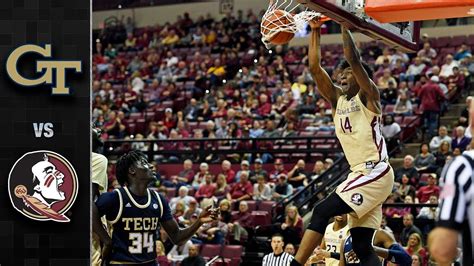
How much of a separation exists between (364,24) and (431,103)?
34.9 ft

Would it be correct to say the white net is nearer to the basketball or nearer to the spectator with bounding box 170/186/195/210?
the basketball

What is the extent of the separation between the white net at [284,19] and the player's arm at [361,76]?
488 mm

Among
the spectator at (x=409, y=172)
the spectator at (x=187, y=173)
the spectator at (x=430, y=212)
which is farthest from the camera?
the spectator at (x=187, y=173)

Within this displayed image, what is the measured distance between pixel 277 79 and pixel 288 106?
91.6 inches

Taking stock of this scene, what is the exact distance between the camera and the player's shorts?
744 centimetres

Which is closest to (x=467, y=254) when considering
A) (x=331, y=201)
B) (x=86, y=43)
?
(x=331, y=201)

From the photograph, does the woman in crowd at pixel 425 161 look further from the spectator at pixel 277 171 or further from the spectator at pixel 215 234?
the spectator at pixel 215 234

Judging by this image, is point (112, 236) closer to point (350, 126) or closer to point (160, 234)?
point (350, 126)

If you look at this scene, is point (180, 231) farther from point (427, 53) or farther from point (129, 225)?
point (427, 53)

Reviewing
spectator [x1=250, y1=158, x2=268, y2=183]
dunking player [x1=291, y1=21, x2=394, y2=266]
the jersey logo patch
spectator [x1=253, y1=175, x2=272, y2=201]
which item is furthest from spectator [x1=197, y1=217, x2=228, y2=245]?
the jersey logo patch

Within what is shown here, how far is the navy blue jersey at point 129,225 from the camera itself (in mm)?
7902

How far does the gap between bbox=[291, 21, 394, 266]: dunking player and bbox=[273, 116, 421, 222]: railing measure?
8228 millimetres

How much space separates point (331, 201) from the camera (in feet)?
24.3

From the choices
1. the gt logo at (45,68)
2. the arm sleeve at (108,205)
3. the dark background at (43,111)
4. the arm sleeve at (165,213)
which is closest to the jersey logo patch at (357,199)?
the arm sleeve at (165,213)
